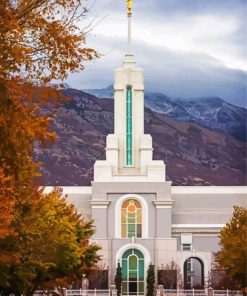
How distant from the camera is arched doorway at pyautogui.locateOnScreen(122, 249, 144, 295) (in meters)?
73.2

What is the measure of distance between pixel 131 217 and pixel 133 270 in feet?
13.7

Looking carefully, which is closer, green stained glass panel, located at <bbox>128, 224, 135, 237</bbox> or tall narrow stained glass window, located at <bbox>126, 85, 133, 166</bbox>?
green stained glass panel, located at <bbox>128, 224, 135, 237</bbox>

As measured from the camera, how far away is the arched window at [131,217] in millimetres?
75500

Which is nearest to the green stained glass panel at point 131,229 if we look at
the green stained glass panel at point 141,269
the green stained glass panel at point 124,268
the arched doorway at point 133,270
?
the arched doorway at point 133,270

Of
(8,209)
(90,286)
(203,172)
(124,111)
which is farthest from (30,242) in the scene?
(203,172)

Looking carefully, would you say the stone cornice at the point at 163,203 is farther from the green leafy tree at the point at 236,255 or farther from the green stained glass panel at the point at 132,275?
the green leafy tree at the point at 236,255

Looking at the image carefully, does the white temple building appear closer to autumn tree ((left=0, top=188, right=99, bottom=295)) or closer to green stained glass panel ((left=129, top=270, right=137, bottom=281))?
green stained glass panel ((left=129, top=270, right=137, bottom=281))

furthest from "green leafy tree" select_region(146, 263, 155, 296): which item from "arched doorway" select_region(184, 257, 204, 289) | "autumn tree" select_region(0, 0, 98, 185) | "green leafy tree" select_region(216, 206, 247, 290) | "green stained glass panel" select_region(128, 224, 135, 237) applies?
"autumn tree" select_region(0, 0, 98, 185)

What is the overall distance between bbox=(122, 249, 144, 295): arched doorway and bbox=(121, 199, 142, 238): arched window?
7.73ft

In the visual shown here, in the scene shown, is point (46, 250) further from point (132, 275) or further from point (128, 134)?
point (128, 134)

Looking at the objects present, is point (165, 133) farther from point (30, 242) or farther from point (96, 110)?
point (30, 242)

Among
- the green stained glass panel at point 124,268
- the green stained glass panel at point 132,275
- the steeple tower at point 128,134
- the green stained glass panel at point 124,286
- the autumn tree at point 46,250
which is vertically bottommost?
the autumn tree at point 46,250

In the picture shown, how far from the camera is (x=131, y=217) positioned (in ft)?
248

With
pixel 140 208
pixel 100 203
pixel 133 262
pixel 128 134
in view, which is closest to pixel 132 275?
pixel 133 262
